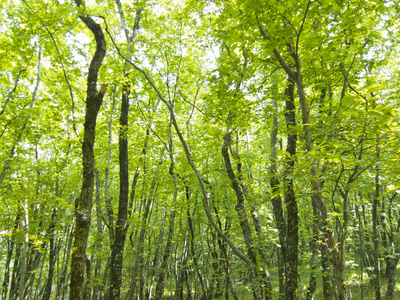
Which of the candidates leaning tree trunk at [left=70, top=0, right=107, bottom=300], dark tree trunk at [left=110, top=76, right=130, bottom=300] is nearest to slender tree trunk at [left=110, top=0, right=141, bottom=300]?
dark tree trunk at [left=110, top=76, right=130, bottom=300]

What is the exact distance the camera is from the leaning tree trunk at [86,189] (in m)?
3.79

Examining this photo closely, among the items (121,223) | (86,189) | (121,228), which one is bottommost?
(121,228)

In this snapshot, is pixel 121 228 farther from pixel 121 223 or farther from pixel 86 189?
pixel 86 189

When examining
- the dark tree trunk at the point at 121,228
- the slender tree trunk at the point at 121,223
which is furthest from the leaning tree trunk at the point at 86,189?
the dark tree trunk at the point at 121,228

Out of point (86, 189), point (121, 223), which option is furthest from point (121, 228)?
point (86, 189)

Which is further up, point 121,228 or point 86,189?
point 86,189

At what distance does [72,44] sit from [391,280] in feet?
51.5

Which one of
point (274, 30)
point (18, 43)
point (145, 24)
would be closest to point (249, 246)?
point (274, 30)

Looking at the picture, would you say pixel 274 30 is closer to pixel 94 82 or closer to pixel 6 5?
pixel 94 82

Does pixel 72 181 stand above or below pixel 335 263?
above

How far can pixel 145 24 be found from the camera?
847cm

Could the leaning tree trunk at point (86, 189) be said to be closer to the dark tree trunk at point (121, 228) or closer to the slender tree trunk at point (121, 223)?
the slender tree trunk at point (121, 223)

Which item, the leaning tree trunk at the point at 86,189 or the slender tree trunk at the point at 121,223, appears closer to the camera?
the leaning tree trunk at the point at 86,189

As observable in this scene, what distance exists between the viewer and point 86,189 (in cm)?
419
